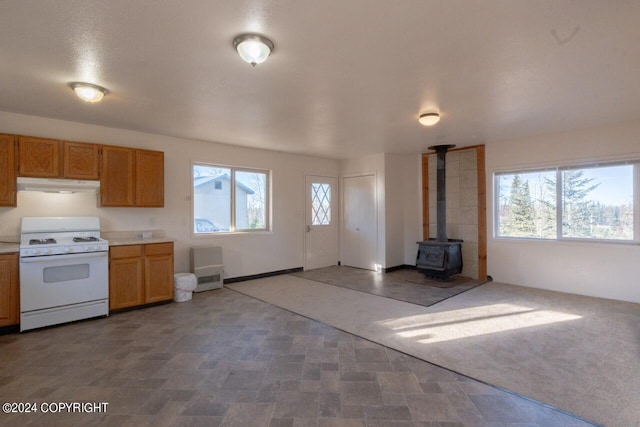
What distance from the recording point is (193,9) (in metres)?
1.86

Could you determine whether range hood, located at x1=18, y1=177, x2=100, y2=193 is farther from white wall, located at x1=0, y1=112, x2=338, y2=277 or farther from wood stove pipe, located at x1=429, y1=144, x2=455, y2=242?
wood stove pipe, located at x1=429, y1=144, x2=455, y2=242

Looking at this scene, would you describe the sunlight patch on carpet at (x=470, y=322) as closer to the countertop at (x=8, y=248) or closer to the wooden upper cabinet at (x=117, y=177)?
the wooden upper cabinet at (x=117, y=177)

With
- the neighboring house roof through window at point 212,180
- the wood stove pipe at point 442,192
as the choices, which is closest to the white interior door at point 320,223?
the neighboring house roof through window at point 212,180

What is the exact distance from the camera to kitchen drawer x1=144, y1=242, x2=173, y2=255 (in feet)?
13.7

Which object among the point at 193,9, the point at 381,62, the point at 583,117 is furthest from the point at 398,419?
the point at 583,117

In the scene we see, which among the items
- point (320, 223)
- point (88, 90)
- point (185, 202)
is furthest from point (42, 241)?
→ point (320, 223)

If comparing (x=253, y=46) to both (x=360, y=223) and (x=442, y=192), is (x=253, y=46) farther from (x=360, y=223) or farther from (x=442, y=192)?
(x=360, y=223)

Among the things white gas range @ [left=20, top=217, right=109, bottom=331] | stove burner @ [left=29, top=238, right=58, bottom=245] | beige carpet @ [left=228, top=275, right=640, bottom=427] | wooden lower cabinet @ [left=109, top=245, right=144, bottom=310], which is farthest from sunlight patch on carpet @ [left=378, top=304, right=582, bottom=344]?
stove burner @ [left=29, top=238, right=58, bottom=245]

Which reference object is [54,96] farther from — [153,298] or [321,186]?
[321,186]

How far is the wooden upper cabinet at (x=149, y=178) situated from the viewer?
434cm

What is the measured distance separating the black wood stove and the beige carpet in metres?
0.62

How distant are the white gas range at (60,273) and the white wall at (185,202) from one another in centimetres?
27

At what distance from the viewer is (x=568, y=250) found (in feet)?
15.6

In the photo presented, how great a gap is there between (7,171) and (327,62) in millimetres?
3871
